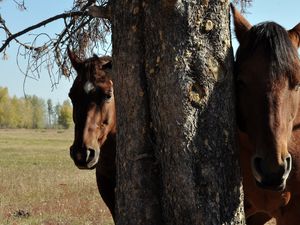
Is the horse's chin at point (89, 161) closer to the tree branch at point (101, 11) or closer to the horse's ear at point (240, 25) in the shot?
the tree branch at point (101, 11)

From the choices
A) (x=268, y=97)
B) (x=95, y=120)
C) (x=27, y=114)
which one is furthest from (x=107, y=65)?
(x=27, y=114)

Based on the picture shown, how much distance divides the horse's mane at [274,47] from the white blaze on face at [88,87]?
2282mm

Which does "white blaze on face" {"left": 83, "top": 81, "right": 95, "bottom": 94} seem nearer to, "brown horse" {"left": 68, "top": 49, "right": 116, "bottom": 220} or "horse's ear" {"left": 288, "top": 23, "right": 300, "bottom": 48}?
"brown horse" {"left": 68, "top": 49, "right": 116, "bottom": 220}

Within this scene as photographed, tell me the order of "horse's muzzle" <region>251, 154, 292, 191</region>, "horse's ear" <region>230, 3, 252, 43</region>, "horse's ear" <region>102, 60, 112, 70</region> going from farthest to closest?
1. "horse's ear" <region>102, 60, 112, 70</region>
2. "horse's ear" <region>230, 3, 252, 43</region>
3. "horse's muzzle" <region>251, 154, 292, 191</region>

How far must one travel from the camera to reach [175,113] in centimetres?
332

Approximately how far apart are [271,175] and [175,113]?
2.85 feet

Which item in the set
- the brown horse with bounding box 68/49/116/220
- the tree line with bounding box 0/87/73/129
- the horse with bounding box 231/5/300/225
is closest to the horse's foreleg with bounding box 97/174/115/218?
the brown horse with bounding box 68/49/116/220

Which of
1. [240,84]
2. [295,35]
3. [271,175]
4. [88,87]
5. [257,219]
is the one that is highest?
[295,35]

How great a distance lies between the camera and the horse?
362 centimetres

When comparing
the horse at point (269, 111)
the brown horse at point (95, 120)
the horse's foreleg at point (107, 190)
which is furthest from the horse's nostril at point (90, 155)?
the horse at point (269, 111)

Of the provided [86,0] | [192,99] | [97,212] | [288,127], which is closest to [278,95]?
[288,127]

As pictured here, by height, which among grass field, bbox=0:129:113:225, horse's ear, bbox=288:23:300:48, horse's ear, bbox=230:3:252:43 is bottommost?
grass field, bbox=0:129:113:225

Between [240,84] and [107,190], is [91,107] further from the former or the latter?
[240,84]

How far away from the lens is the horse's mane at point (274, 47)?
3.95 meters
